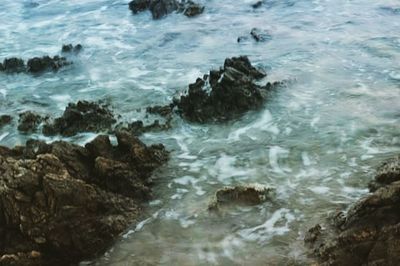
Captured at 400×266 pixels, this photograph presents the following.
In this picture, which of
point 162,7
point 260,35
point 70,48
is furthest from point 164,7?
point 260,35

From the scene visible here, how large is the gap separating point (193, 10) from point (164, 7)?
120 cm

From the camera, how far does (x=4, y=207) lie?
708 centimetres

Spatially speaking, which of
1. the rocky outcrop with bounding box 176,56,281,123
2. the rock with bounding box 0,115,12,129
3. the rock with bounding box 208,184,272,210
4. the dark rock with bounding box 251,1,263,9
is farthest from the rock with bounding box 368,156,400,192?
the dark rock with bounding box 251,1,263,9

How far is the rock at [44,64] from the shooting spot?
1519 cm

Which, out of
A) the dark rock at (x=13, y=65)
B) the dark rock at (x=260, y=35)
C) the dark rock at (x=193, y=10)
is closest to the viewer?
the dark rock at (x=13, y=65)

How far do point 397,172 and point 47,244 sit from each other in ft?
15.9

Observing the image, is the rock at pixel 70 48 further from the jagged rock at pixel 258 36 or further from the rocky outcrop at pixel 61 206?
the rocky outcrop at pixel 61 206

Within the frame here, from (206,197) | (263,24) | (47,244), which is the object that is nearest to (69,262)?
(47,244)

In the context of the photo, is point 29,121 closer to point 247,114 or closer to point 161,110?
point 161,110

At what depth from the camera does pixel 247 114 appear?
11.1m

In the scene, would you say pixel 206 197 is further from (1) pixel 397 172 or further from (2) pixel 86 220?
(1) pixel 397 172

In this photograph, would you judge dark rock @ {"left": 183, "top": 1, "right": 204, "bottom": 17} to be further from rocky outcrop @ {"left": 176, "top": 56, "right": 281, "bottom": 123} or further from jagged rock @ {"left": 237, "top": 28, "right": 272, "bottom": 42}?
rocky outcrop @ {"left": 176, "top": 56, "right": 281, "bottom": 123}

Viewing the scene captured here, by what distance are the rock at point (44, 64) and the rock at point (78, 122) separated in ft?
14.0

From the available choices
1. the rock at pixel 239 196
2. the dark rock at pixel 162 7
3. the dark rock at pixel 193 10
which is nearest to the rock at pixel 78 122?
the rock at pixel 239 196
